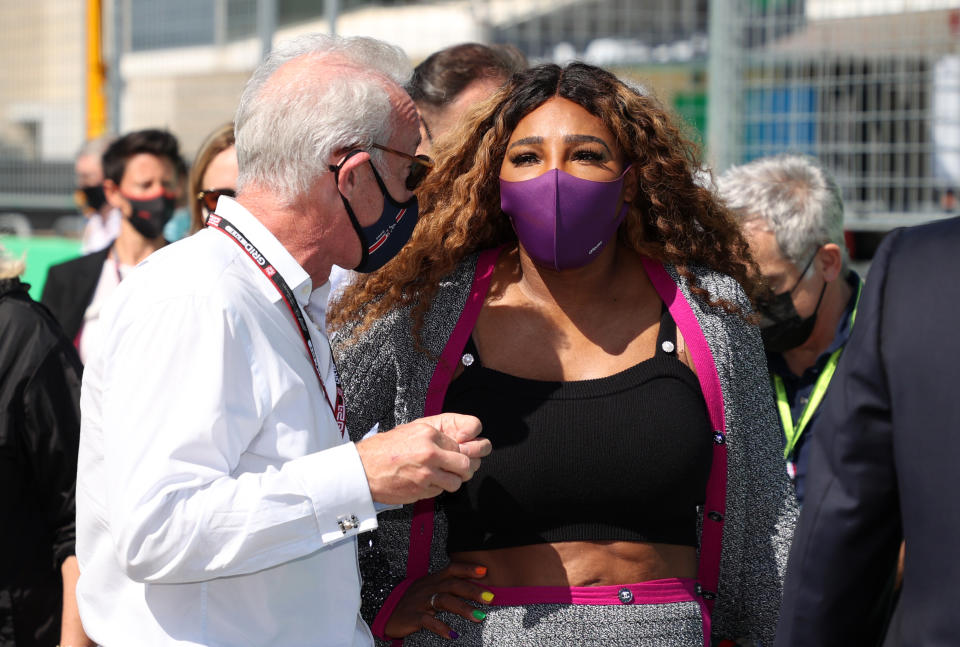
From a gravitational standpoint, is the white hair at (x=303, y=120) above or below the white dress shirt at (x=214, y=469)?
above

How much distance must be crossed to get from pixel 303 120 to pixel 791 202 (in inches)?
83.0

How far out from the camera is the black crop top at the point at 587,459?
2.49 meters

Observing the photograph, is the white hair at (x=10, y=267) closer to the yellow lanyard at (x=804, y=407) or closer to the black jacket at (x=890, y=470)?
the black jacket at (x=890, y=470)

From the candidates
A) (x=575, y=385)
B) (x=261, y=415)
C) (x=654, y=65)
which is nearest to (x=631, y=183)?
(x=575, y=385)

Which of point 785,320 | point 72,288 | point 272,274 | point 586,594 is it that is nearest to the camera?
point 272,274

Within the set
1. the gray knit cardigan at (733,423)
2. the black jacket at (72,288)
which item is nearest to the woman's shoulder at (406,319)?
the gray knit cardigan at (733,423)

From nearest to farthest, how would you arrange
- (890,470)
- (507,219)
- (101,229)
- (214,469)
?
(890,470) → (214,469) → (507,219) → (101,229)

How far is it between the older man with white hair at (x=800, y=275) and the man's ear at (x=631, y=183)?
0.97m

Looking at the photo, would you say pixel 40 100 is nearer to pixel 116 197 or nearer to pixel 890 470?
pixel 116 197

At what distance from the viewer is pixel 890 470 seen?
161 cm

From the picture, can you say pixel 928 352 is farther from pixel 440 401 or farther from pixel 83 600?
pixel 83 600

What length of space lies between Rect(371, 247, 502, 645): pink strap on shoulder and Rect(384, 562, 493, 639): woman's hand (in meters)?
0.03

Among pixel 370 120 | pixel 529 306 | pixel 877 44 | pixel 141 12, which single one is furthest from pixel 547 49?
pixel 370 120

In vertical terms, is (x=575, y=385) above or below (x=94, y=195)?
below
